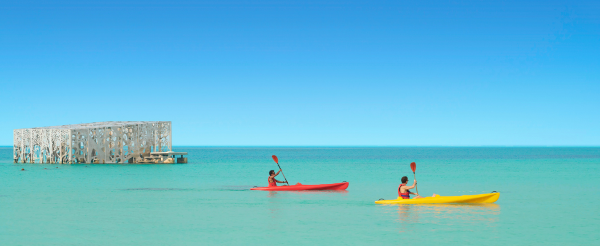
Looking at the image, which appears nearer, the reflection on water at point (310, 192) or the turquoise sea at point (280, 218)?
the turquoise sea at point (280, 218)

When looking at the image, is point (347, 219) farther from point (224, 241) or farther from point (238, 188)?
point (238, 188)

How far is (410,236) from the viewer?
57.1ft

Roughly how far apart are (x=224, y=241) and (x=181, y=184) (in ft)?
75.6

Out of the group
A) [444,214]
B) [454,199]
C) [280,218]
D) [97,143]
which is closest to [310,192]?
[454,199]

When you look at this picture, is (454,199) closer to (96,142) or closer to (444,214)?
(444,214)

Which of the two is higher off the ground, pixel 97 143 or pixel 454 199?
pixel 97 143

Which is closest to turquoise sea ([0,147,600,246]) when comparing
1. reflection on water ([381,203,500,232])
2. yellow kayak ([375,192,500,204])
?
reflection on water ([381,203,500,232])

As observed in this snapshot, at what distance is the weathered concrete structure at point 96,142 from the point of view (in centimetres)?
6362

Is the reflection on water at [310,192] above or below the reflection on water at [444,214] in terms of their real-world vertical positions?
above

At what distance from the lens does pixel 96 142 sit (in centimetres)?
6494

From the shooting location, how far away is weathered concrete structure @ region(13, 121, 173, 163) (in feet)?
209

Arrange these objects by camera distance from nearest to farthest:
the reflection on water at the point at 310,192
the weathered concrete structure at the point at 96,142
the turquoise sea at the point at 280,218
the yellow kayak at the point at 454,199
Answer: the turquoise sea at the point at 280,218
the yellow kayak at the point at 454,199
the reflection on water at the point at 310,192
the weathered concrete structure at the point at 96,142

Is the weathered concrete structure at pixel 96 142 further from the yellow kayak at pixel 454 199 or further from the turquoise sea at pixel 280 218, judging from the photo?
the yellow kayak at pixel 454 199

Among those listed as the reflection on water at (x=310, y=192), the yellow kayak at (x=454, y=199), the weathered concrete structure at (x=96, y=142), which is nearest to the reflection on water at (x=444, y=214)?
the yellow kayak at (x=454, y=199)
